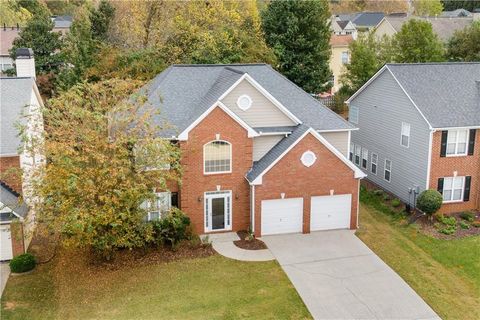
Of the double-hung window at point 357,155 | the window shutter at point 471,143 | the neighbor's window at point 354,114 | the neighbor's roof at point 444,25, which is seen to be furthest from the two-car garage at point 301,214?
the neighbor's roof at point 444,25

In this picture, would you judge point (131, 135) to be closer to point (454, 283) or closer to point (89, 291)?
point (89, 291)

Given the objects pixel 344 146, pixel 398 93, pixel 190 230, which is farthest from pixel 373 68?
pixel 190 230

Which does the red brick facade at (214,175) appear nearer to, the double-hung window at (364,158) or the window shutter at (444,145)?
the window shutter at (444,145)

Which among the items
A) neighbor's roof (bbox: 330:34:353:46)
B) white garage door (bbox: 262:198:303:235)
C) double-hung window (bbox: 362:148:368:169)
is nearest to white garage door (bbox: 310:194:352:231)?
white garage door (bbox: 262:198:303:235)

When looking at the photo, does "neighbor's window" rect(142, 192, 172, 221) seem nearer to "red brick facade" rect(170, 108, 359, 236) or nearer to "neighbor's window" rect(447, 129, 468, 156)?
"red brick facade" rect(170, 108, 359, 236)

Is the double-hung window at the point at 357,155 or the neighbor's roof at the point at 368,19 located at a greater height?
the neighbor's roof at the point at 368,19

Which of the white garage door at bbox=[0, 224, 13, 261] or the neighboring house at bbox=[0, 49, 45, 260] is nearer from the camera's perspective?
the neighboring house at bbox=[0, 49, 45, 260]
